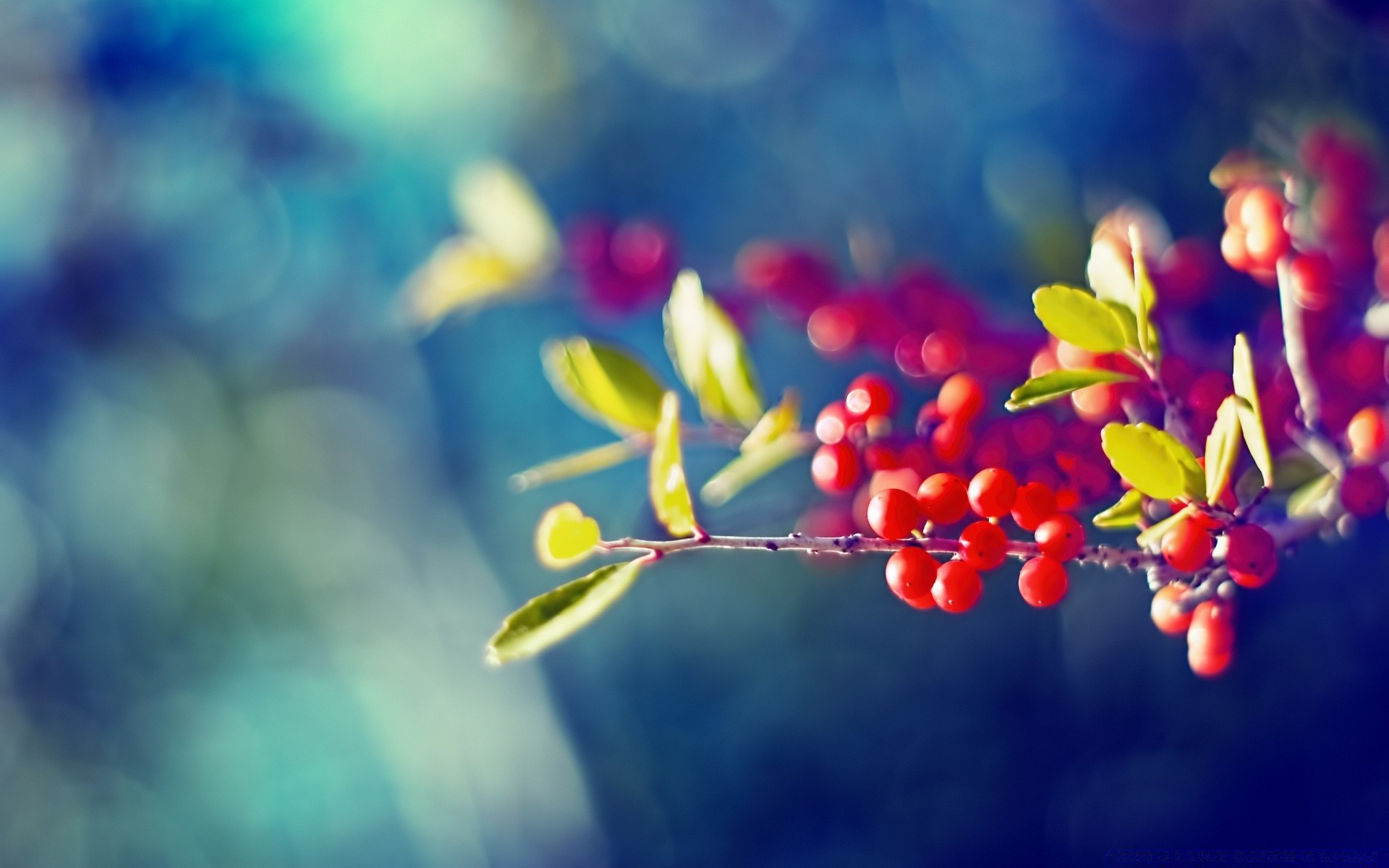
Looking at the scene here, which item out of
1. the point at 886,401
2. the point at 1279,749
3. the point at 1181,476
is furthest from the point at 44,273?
the point at 1279,749

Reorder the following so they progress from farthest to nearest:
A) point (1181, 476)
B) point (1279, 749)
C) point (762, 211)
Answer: point (762, 211), point (1279, 749), point (1181, 476)

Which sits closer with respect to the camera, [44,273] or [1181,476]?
[1181,476]

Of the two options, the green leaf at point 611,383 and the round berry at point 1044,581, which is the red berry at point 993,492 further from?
the green leaf at point 611,383

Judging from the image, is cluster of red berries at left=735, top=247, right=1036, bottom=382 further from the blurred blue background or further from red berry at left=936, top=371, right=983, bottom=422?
the blurred blue background

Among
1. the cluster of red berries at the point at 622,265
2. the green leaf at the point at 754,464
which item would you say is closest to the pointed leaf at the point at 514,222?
the cluster of red berries at the point at 622,265

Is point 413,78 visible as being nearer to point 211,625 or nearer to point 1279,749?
point 211,625

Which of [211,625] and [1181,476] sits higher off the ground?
[211,625]

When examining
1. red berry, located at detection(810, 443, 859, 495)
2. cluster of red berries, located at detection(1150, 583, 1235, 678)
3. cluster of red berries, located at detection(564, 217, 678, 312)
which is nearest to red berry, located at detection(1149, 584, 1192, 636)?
cluster of red berries, located at detection(1150, 583, 1235, 678)

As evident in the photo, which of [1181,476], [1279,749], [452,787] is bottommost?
[1279,749]
